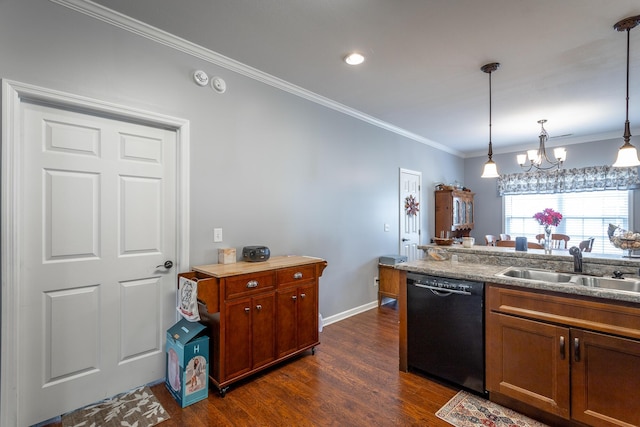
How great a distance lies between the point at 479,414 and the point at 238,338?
5.67 ft

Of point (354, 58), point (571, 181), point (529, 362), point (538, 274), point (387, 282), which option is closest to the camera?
point (529, 362)

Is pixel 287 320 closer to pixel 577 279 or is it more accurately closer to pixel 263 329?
pixel 263 329

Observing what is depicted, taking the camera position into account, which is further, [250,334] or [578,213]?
[578,213]

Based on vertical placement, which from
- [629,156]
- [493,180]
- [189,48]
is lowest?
[629,156]

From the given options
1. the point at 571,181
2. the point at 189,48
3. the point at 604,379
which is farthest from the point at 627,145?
the point at 571,181

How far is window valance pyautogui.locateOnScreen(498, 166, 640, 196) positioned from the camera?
4895mm

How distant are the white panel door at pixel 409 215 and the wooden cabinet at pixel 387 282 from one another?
68cm

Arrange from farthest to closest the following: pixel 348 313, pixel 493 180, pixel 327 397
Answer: pixel 493 180, pixel 348 313, pixel 327 397

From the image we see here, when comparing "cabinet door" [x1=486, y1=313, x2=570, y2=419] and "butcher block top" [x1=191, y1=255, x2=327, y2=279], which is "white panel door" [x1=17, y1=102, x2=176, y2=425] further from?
"cabinet door" [x1=486, y1=313, x2=570, y2=419]

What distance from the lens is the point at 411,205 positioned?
5164 millimetres

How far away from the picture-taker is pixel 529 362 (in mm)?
1980

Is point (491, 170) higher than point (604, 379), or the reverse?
point (491, 170)

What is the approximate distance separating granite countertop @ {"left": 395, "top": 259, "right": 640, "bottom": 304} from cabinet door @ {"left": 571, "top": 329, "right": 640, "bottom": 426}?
23cm

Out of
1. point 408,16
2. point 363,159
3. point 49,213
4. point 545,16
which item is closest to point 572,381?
point 545,16
